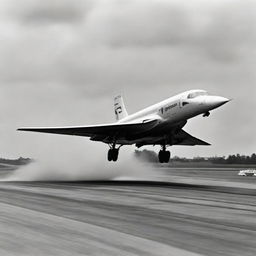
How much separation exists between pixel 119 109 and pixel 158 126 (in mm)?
Answer: 14062

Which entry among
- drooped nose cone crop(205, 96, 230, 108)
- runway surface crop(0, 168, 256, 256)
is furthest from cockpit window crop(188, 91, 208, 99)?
runway surface crop(0, 168, 256, 256)

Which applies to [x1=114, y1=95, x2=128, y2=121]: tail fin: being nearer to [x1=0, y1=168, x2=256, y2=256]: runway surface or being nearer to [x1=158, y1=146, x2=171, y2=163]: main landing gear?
[x1=158, y1=146, x2=171, y2=163]: main landing gear

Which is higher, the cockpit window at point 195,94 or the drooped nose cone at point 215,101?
the cockpit window at point 195,94

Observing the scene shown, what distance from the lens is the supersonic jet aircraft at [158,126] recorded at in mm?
32094

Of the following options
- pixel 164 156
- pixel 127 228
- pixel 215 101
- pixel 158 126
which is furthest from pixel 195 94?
pixel 127 228

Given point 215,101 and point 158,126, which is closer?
point 215,101

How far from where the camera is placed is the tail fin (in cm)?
4819

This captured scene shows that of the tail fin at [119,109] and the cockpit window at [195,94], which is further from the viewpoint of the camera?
the tail fin at [119,109]

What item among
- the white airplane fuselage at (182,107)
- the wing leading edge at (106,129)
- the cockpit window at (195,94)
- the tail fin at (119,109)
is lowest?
the wing leading edge at (106,129)

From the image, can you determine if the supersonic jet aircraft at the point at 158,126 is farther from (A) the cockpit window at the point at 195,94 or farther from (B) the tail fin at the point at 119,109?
(B) the tail fin at the point at 119,109

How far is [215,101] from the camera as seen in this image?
31.0 m

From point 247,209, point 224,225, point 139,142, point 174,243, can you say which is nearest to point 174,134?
point 139,142

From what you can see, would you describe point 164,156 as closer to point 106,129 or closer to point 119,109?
point 106,129

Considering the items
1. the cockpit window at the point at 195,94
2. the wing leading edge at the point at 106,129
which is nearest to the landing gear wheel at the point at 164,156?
the wing leading edge at the point at 106,129
